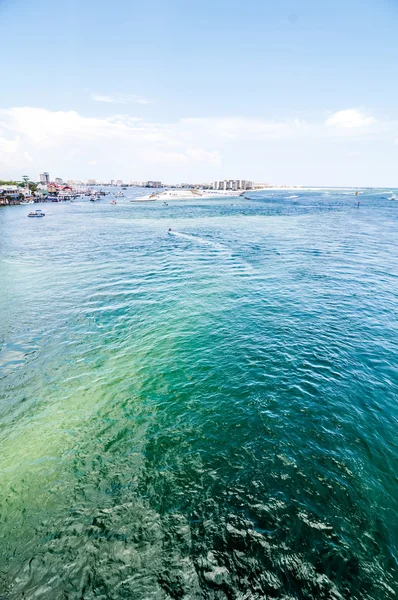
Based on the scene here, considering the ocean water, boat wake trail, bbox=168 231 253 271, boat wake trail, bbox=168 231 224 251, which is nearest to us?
the ocean water

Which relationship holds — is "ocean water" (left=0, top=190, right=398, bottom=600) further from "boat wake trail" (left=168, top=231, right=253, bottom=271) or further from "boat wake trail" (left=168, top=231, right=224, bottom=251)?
"boat wake trail" (left=168, top=231, right=224, bottom=251)

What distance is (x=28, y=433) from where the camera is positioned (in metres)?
13.0

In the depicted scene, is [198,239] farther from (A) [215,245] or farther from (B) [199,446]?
(B) [199,446]

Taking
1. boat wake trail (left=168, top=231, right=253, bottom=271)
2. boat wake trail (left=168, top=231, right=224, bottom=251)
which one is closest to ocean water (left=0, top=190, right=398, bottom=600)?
boat wake trail (left=168, top=231, right=253, bottom=271)

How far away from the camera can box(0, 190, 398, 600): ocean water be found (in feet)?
27.2

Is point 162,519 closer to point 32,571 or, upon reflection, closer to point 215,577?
point 215,577

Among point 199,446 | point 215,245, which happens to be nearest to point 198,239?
point 215,245

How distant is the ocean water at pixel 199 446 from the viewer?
8.28 meters

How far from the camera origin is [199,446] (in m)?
12.0

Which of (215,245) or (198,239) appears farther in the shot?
(198,239)

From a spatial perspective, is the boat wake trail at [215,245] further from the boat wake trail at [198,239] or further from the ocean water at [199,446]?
the ocean water at [199,446]

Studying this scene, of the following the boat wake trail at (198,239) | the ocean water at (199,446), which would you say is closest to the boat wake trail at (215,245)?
the boat wake trail at (198,239)

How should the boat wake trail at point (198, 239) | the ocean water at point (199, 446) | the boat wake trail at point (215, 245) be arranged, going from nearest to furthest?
the ocean water at point (199, 446), the boat wake trail at point (215, 245), the boat wake trail at point (198, 239)

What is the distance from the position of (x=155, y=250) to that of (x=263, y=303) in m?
28.6
